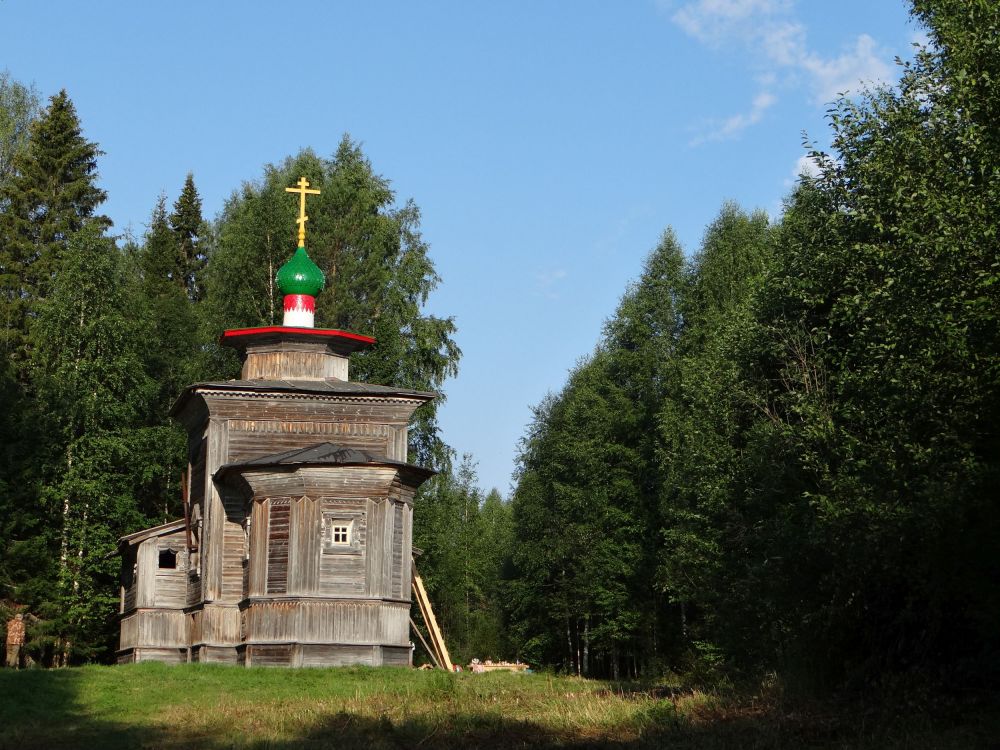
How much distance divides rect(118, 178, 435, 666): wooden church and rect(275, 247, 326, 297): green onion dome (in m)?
0.04

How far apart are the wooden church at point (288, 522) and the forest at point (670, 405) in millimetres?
7075

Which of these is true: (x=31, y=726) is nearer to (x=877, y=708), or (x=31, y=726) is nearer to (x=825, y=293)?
(x=877, y=708)

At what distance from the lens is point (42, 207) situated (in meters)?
47.3

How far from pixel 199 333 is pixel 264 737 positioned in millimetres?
30908

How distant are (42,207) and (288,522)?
84.0 feet

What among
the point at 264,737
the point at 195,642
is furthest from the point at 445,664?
the point at 264,737

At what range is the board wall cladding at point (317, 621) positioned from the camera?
87.9ft

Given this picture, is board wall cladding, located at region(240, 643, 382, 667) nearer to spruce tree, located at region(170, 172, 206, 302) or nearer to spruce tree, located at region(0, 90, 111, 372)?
spruce tree, located at region(0, 90, 111, 372)

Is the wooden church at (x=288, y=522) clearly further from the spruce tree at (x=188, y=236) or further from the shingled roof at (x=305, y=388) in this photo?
the spruce tree at (x=188, y=236)

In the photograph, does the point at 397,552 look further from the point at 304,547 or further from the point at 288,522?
the point at 288,522

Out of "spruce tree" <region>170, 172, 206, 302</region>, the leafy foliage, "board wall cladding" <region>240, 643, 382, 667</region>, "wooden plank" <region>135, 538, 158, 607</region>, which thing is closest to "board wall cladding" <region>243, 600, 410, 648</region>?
"board wall cladding" <region>240, 643, 382, 667</region>

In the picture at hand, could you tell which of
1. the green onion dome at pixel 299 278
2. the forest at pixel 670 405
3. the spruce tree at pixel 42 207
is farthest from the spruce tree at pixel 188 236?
the green onion dome at pixel 299 278

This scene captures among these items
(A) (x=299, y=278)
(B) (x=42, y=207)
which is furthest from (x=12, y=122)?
(A) (x=299, y=278)

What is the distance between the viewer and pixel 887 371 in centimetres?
1738
